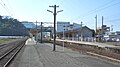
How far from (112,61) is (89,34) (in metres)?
94.4

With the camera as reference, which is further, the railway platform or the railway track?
the railway track

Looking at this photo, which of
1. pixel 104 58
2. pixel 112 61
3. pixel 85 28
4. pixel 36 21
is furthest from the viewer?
pixel 85 28

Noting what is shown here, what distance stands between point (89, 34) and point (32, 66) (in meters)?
98.1

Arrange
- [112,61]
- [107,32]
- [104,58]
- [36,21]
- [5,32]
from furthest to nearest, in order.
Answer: [5,32], [107,32], [36,21], [104,58], [112,61]

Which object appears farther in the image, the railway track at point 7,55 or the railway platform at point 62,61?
the railway track at point 7,55

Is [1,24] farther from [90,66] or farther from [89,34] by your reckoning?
[90,66]

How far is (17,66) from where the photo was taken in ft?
57.6

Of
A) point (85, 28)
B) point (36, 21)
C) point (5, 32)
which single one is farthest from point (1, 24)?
point (36, 21)

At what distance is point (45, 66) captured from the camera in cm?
1745

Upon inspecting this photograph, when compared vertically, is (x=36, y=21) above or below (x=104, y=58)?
above

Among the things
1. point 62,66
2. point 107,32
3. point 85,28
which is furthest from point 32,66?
point 107,32

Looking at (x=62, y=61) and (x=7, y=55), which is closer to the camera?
(x=62, y=61)

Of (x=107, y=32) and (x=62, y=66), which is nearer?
(x=62, y=66)

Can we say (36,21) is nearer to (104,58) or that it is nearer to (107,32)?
(104,58)
